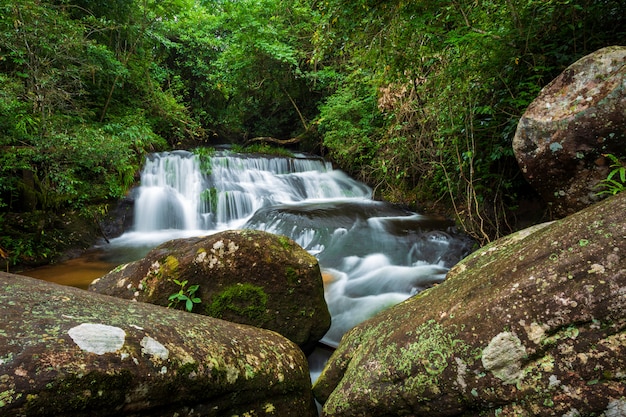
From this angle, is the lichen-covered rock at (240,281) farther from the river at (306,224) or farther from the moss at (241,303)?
the river at (306,224)

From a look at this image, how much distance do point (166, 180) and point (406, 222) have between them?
6.30 metres

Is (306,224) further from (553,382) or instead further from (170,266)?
(553,382)

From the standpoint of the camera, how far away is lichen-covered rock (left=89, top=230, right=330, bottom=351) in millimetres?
3207

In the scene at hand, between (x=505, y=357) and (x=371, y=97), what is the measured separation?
929 cm

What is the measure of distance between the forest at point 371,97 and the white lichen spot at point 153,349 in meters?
4.17

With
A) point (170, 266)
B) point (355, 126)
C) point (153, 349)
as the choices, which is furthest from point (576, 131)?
point (355, 126)

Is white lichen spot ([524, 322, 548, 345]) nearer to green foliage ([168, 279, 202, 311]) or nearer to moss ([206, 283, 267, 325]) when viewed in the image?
moss ([206, 283, 267, 325])

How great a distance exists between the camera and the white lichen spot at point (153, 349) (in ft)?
5.32

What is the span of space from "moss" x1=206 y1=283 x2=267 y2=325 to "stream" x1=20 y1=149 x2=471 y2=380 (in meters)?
1.14

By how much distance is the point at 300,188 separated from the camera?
1063cm

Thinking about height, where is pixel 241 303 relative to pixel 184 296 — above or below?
below

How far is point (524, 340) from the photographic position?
1438mm

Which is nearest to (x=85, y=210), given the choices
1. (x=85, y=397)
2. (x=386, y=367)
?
(x=85, y=397)

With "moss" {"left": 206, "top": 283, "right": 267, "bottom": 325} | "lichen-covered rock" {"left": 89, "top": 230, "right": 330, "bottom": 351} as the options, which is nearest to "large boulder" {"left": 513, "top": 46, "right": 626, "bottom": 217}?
"lichen-covered rock" {"left": 89, "top": 230, "right": 330, "bottom": 351}
